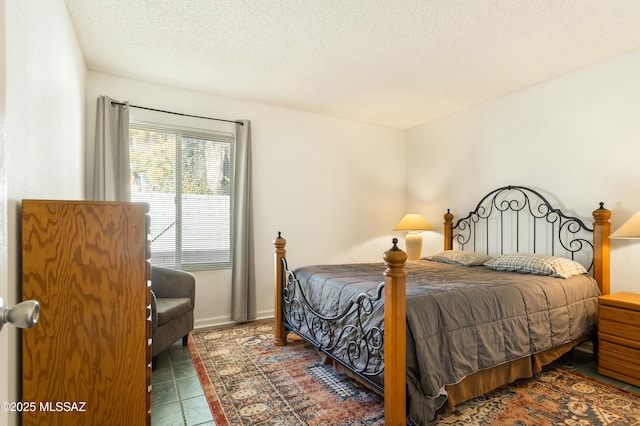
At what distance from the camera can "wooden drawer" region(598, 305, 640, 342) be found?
2.41 m

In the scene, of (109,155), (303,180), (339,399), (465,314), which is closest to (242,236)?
(303,180)

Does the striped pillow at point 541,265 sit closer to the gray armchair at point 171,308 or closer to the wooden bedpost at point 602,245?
the wooden bedpost at point 602,245

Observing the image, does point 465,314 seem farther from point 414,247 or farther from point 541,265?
point 414,247

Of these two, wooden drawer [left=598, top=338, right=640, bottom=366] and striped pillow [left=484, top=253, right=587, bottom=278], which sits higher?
striped pillow [left=484, top=253, right=587, bottom=278]

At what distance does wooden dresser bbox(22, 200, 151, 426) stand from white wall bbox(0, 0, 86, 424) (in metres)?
0.06

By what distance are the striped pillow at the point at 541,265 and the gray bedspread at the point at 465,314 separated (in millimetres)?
77

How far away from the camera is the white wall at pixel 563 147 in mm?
2863

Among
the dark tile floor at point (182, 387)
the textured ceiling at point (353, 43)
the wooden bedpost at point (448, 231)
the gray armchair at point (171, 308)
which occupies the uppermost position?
the textured ceiling at point (353, 43)

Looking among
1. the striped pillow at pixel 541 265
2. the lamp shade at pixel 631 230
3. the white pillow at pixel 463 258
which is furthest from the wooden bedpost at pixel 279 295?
the lamp shade at pixel 631 230

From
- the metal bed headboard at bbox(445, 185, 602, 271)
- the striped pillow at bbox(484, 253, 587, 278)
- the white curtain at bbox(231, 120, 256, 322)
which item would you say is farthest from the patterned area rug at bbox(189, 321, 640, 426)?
the metal bed headboard at bbox(445, 185, 602, 271)

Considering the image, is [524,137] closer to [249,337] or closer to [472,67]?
[472,67]

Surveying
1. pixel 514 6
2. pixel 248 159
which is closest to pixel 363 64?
pixel 514 6

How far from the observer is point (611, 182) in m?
2.95

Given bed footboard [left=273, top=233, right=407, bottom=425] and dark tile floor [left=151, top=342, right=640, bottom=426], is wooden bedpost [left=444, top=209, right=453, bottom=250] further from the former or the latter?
bed footboard [left=273, top=233, right=407, bottom=425]
